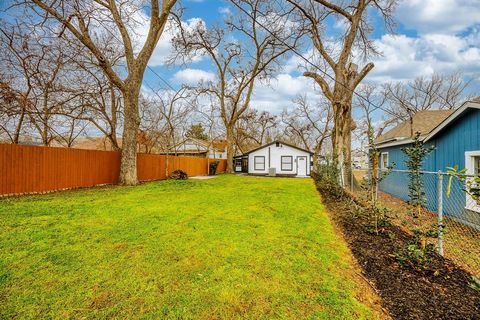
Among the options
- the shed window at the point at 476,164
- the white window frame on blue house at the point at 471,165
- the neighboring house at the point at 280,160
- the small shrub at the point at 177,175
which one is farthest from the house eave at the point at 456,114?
the neighboring house at the point at 280,160

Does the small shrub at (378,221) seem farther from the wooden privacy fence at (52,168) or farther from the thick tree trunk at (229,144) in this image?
the thick tree trunk at (229,144)

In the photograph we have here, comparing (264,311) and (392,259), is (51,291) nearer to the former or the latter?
(264,311)

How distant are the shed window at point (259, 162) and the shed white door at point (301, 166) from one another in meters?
3.39

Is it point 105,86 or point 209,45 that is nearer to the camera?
point 105,86

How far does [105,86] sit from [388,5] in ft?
47.6

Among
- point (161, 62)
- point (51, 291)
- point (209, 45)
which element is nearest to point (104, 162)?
point (161, 62)

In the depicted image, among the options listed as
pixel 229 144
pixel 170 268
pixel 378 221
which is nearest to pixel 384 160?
pixel 378 221

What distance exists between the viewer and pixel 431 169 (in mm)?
7648

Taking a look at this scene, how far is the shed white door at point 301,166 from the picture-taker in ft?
75.5

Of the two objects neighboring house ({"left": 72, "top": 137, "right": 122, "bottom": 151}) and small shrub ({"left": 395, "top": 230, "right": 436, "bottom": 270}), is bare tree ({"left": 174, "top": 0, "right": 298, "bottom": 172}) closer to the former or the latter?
neighboring house ({"left": 72, "top": 137, "right": 122, "bottom": 151})

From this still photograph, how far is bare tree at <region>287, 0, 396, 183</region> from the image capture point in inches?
453

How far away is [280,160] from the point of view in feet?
77.4

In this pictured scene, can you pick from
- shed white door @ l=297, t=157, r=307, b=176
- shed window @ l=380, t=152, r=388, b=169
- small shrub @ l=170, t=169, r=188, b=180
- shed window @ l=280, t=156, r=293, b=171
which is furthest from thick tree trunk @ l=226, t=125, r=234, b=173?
shed window @ l=380, t=152, r=388, b=169

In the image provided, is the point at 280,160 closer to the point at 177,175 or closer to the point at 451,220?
the point at 177,175
